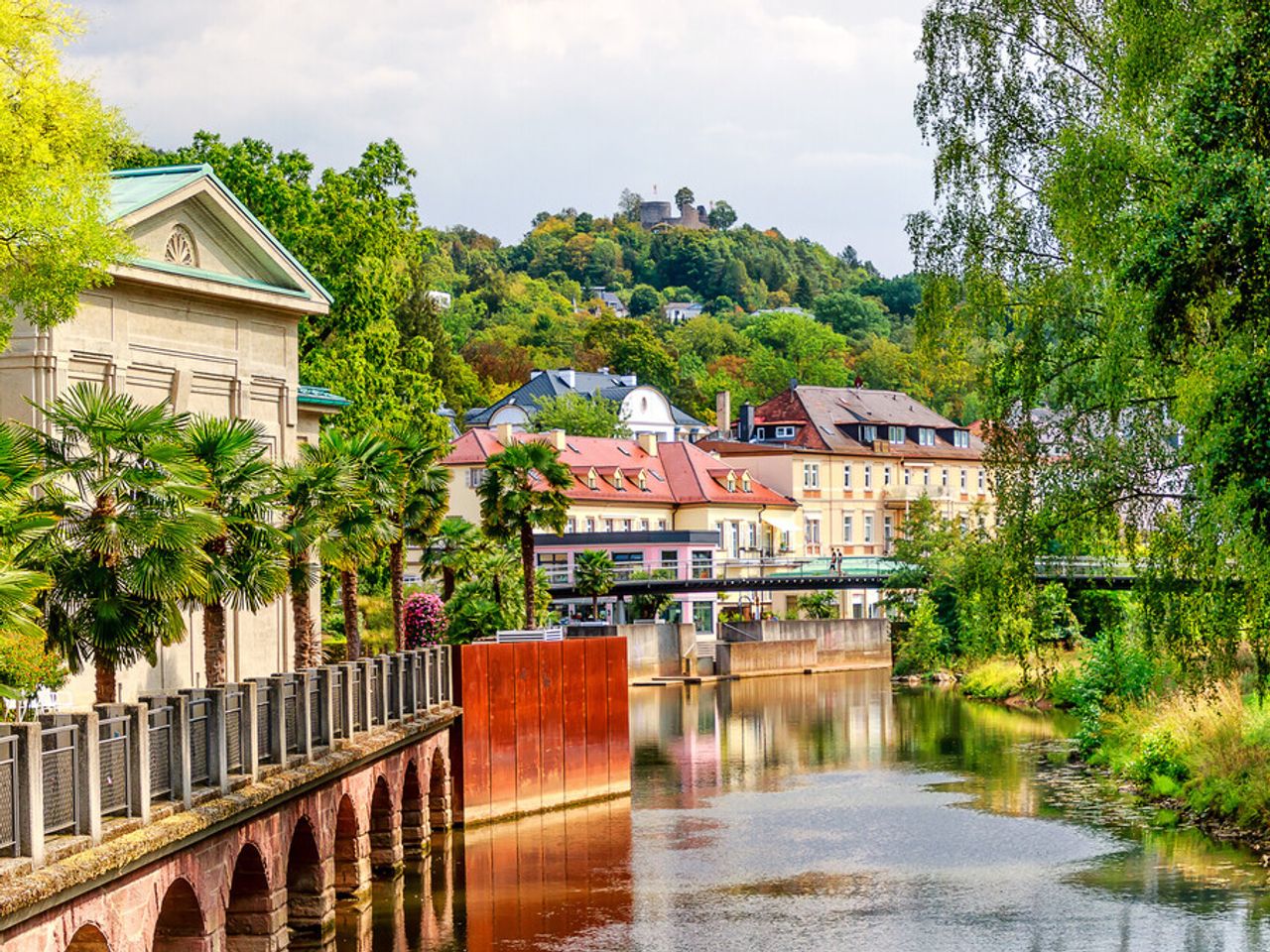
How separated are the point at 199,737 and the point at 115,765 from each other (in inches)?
127

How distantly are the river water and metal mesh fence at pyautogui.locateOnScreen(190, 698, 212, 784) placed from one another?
23.3 feet

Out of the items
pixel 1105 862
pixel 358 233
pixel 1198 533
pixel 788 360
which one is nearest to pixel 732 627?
pixel 358 233

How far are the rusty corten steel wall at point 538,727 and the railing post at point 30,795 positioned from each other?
912 inches

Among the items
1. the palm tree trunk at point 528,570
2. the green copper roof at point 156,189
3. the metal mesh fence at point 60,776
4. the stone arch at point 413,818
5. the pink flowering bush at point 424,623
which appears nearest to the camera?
the metal mesh fence at point 60,776

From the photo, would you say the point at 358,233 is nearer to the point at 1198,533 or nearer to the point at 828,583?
the point at 1198,533

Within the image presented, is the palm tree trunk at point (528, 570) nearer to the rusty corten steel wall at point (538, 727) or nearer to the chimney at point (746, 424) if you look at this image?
the rusty corten steel wall at point (538, 727)

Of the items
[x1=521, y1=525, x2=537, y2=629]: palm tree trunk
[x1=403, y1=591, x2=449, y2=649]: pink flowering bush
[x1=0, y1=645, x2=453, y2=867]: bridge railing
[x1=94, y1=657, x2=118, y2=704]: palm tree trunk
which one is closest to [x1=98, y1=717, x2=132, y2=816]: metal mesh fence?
[x1=0, y1=645, x2=453, y2=867]: bridge railing

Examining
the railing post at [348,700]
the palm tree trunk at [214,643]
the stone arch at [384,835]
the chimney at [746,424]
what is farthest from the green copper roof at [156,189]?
the chimney at [746,424]

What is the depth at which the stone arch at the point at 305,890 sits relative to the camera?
2927cm

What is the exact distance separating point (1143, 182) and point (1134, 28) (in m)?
2.14

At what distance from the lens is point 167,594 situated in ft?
78.0

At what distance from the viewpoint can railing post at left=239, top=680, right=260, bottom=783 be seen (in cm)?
2527

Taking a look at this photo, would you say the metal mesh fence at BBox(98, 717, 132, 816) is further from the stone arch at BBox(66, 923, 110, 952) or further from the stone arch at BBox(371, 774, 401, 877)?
the stone arch at BBox(371, 774, 401, 877)

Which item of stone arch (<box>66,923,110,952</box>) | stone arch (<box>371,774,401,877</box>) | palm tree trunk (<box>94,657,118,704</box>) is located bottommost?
stone arch (<box>371,774,401,877</box>)
